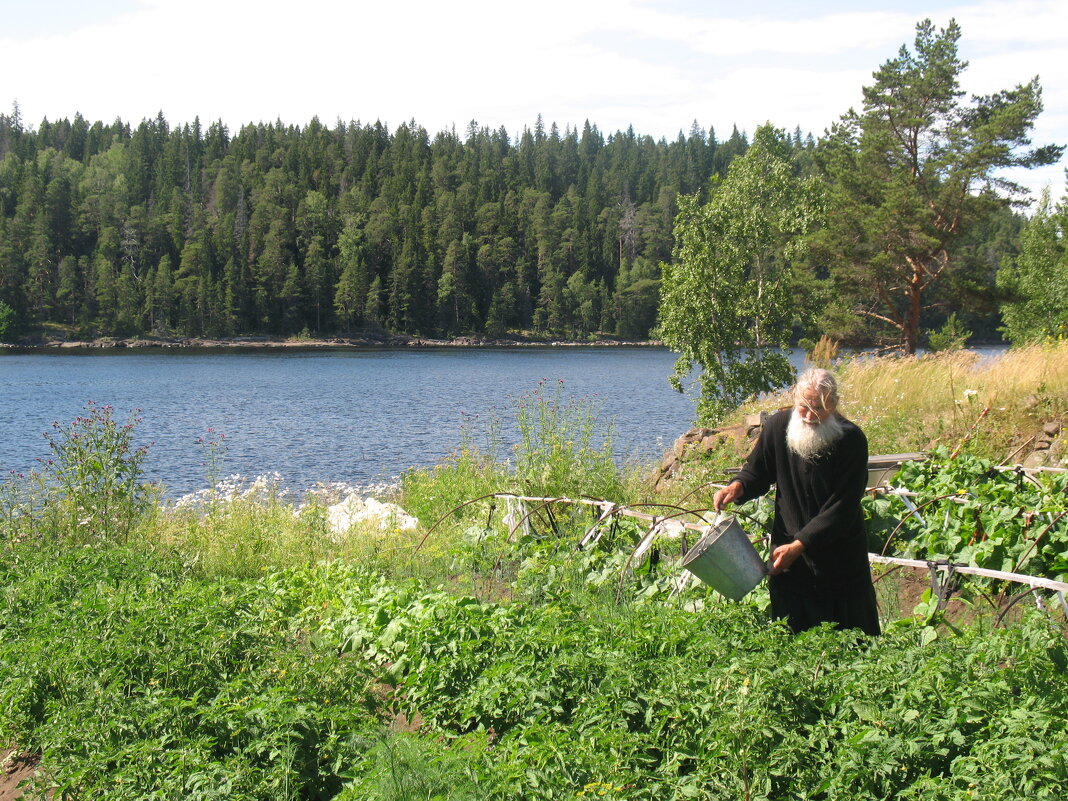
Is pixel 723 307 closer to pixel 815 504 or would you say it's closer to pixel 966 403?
pixel 966 403

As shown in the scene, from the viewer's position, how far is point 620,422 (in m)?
26.9

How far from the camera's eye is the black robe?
4.04 metres

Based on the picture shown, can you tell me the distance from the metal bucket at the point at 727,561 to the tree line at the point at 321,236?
88.5 m

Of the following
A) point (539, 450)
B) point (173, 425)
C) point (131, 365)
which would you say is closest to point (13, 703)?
point (539, 450)

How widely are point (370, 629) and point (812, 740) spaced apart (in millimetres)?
2431

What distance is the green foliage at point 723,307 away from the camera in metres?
19.5

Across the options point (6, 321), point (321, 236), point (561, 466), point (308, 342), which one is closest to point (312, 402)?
point (561, 466)

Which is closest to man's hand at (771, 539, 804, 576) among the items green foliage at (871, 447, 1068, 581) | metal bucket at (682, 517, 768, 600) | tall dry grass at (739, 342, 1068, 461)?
metal bucket at (682, 517, 768, 600)

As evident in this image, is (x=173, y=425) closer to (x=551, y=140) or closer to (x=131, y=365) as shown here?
(x=131, y=365)

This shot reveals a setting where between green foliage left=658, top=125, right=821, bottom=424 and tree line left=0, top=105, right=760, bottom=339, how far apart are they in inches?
2916

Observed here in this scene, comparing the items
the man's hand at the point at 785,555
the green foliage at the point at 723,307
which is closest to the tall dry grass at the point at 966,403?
the man's hand at the point at 785,555

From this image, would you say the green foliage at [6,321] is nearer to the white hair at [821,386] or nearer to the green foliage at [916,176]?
the green foliage at [916,176]

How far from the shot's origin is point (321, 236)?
105 metres

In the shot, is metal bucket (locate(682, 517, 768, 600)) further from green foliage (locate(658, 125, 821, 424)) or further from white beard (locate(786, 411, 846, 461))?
green foliage (locate(658, 125, 821, 424))
